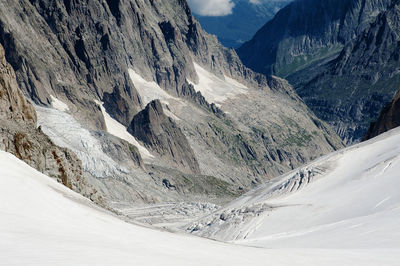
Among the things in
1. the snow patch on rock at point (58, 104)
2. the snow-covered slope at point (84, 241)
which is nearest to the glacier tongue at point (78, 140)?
the snow patch on rock at point (58, 104)

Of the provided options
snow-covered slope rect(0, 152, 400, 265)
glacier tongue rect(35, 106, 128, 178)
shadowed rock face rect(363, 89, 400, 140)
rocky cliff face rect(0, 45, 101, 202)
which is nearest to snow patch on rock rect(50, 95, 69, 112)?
glacier tongue rect(35, 106, 128, 178)

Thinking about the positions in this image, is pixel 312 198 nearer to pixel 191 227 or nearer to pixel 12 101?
pixel 191 227

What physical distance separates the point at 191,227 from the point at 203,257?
1127 inches

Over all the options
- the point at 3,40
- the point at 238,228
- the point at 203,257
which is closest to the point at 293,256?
the point at 203,257

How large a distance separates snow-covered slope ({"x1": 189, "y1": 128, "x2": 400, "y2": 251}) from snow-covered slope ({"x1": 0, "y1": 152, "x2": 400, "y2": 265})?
6611 mm

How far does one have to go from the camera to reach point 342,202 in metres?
41.5

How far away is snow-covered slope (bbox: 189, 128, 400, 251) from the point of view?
108 ft

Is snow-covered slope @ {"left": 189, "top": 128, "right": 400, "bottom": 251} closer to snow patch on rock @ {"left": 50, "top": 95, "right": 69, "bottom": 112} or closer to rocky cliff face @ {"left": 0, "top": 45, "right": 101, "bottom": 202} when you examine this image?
rocky cliff face @ {"left": 0, "top": 45, "right": 101, "bottom": 202}

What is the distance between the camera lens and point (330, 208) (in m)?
41.3

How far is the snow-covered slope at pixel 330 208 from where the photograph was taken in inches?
1302

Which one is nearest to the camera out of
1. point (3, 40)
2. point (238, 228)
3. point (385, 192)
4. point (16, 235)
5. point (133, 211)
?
point (16, 235)

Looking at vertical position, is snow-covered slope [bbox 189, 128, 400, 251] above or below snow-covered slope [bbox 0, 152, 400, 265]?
below

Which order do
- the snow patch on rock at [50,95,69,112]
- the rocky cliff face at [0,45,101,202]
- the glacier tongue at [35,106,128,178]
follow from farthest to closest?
the snow patch on rock at [50,95,69,112], the glacier tongue at [35,106,128,178], the rocky cliff face at [0,45,101,202]

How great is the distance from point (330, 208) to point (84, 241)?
22.6 m
